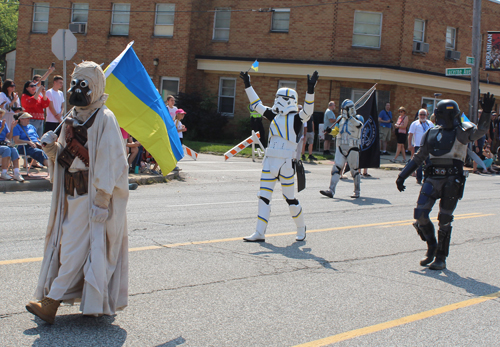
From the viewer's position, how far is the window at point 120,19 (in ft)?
92.6

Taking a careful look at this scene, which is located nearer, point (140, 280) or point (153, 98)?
point (140, 280)

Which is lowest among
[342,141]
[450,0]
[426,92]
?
[342,141]

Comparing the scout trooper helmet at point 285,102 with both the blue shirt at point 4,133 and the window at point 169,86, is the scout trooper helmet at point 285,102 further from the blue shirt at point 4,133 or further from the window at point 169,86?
the window at point 169,86

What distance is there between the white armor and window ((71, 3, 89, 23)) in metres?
23.4

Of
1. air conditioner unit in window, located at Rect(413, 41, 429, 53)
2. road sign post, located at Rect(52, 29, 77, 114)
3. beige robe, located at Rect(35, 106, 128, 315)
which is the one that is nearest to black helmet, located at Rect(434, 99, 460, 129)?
beige robe, located at Rect(35, 106, 128, 315)

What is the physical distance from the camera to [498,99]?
30.9 metres

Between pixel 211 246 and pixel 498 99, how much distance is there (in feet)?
90.8

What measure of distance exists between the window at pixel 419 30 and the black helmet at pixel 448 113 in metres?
21.4

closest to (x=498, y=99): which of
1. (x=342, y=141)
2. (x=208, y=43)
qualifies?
(x=208, y=43)

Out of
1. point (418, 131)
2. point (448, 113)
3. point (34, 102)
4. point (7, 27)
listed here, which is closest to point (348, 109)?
point (418, 131)

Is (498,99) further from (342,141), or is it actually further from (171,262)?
(171,262)

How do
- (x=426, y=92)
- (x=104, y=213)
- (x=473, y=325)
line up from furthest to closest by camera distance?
(x=426, y=92) → (x=473, y=325) → (x=104, y=213)

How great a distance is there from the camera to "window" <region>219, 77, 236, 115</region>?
2817 cm

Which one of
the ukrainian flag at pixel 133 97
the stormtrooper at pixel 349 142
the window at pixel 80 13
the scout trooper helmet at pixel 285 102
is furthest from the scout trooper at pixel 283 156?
the window at pixel 80 13
